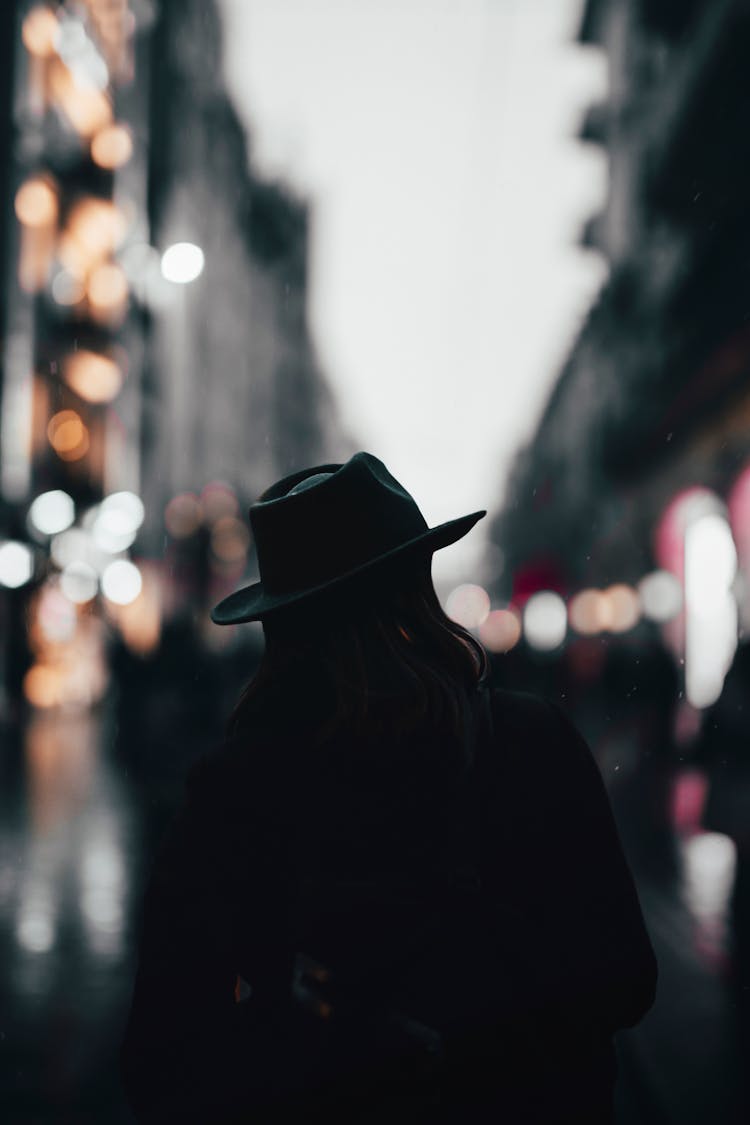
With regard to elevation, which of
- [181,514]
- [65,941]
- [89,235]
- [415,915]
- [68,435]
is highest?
[89,235]

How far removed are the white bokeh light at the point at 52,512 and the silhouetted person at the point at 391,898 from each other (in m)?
24.4

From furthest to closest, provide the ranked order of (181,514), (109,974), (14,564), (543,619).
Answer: (181,514), (543,619), (14,564), (109,974)

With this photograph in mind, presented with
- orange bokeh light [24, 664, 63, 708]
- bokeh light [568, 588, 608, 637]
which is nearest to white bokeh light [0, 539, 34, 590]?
orange bokeh light [24, 664, 63, 708]

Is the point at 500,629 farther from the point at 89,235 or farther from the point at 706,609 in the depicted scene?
the point at 706,609

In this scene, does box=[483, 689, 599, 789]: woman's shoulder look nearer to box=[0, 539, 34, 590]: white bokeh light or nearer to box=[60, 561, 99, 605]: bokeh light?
box=[0, 539, 34, 590]: white bokeh light

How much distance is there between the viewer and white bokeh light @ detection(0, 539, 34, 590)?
77.7 feet

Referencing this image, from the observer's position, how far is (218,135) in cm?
6550

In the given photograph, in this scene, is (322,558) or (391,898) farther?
(322,558)

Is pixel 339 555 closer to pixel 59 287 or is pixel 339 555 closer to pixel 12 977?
pixel 12 977

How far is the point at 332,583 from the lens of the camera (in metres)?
1.69

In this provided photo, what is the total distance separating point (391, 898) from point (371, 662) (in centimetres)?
33

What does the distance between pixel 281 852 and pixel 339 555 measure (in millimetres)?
453

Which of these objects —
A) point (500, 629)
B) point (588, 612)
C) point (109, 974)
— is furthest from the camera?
point (500, 629)

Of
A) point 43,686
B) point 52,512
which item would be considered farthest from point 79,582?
point 43,686
